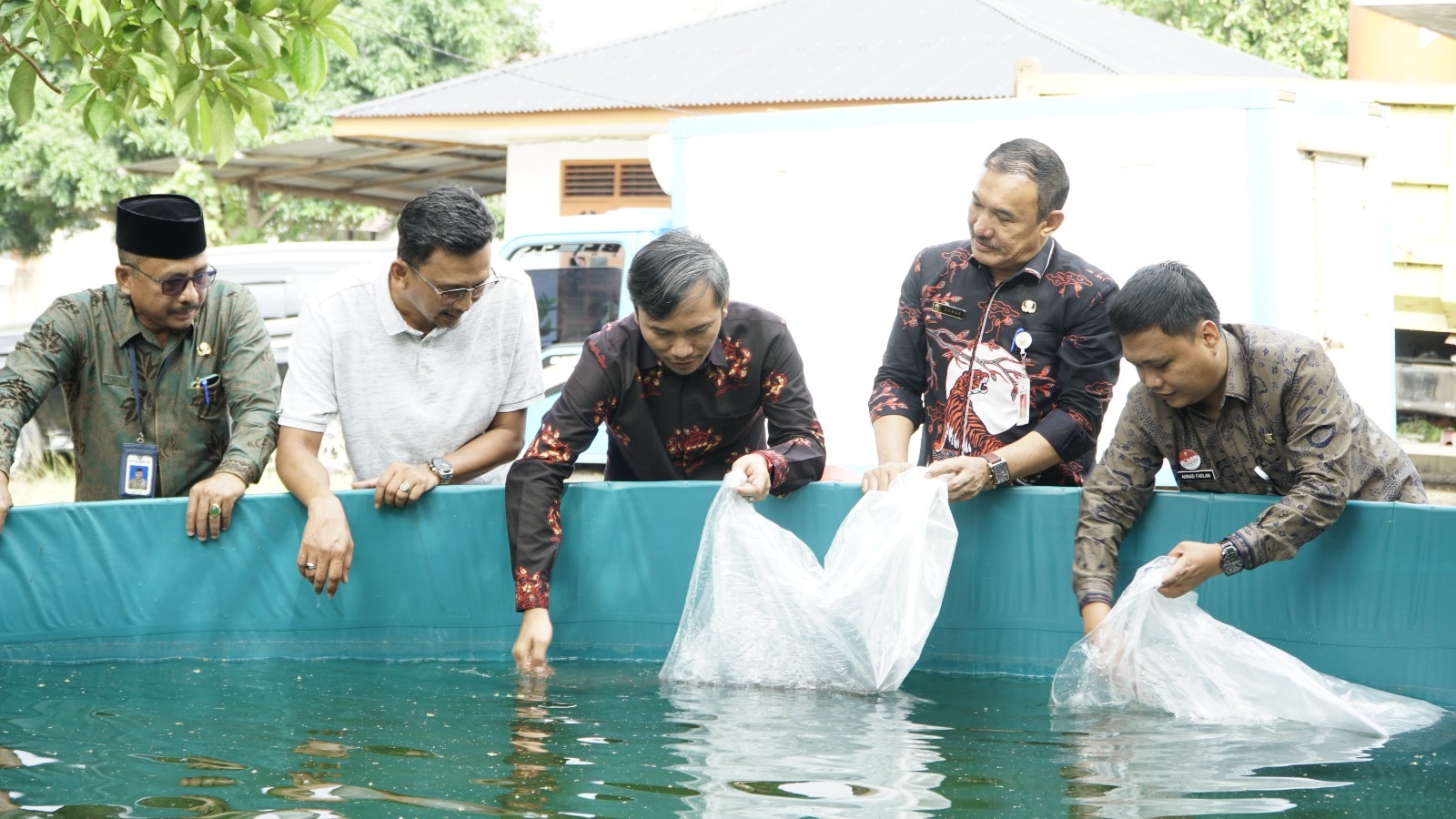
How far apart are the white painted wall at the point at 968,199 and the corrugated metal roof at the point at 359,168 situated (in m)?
8.35

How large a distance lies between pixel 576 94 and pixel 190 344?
35.2ft

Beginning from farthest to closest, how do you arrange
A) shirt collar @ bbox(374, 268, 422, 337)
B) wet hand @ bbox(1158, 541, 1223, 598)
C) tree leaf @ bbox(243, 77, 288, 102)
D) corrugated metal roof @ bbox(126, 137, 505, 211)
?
corrugated metal roof @ bbox(126, 137, 505, 211), shirt collar @ bbox(374, 268, 422, 337), tree leaf @ bbox(243, 77, 288, 102), wet hand @ bbox(1158, 541, 1223, 598)

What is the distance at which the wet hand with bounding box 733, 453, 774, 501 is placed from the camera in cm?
414

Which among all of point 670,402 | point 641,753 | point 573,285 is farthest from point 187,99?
point 573,285

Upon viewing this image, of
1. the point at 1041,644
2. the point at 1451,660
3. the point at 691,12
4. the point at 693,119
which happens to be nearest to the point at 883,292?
the point at 693,119

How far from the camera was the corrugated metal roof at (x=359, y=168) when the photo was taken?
16.7m

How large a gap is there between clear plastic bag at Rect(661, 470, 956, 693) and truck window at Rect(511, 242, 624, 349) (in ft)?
20.1

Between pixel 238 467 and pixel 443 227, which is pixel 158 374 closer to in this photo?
pixel 238 467

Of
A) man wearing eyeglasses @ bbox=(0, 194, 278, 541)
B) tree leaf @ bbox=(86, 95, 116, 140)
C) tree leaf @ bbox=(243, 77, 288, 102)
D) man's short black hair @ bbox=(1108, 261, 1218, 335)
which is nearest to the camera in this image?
man's short black hair @ bbox=(1108, 261, 1218, 335)

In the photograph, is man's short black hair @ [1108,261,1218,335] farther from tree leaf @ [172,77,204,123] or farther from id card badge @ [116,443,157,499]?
id card badge @ [116,443,157,499]

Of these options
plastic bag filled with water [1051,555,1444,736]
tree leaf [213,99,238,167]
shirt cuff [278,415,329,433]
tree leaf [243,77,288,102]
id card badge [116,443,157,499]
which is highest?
tree leaf [243,77,288,102]

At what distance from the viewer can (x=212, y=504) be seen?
4.39 meters

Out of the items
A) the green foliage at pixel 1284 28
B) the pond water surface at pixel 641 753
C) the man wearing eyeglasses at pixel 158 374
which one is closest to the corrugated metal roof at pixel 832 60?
the green foliage at pixel 1284 28

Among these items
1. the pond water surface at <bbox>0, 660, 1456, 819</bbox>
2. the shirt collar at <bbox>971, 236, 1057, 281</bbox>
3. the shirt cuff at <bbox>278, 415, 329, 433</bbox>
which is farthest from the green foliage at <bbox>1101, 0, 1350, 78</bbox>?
the shirt cuff at <bbox>278, 415, 329, 433</bbox>
